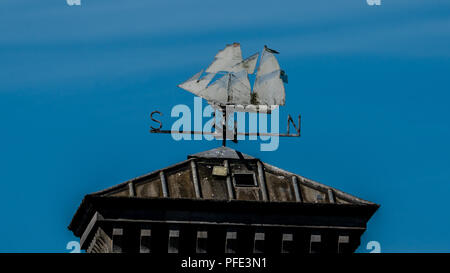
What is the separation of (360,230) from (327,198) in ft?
6.57

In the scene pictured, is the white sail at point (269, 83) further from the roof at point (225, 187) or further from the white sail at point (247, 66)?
the roof at point (225, 187)

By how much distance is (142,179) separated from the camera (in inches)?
3036

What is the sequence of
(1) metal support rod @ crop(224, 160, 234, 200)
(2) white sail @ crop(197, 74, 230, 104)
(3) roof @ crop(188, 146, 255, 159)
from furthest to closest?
(2) white sail @ crop(197, 74, 230, 104) → (3) roof @ crop(188, 146, 255, 159) → (1) metal support rod @ crop(224, 160, 234, 200)

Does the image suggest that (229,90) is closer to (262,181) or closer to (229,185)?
(262,181)

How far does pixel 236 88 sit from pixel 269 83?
5.25 feet

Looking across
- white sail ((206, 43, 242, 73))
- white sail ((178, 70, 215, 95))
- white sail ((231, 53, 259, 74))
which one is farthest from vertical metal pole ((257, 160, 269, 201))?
white sail ((206, 43, 242, 73))

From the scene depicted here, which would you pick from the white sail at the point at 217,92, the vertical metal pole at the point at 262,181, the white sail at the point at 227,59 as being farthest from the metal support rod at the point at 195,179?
the white sail at the point at 227,59

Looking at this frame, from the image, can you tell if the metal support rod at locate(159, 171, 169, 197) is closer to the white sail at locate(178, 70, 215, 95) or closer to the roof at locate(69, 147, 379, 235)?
the roof at locate(69, 147, 379, 235)

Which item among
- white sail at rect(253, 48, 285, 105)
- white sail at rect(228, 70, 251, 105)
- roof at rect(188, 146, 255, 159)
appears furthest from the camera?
white sail at rect(253, 48, 285, 105)

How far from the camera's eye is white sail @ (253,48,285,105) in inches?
3216

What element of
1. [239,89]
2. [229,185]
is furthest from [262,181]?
[239,89]
